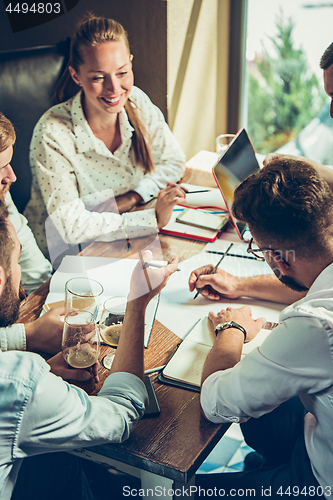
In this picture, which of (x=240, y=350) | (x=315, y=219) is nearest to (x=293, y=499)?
(x=240, y=350)

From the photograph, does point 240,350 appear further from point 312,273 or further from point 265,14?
point 265,14

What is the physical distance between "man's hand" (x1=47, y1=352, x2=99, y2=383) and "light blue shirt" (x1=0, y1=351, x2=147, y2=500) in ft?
0.41

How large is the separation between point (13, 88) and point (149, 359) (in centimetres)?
140

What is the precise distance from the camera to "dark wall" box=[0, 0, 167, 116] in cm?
195

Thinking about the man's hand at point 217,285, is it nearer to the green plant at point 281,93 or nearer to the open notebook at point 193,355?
the open notebook at point 193,355

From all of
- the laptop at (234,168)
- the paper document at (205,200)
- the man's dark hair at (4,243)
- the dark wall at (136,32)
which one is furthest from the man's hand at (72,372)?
the dark wall at (136,32)

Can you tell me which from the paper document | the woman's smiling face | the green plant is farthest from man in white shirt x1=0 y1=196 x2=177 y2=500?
the green plant

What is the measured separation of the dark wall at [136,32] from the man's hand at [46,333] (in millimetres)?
1441

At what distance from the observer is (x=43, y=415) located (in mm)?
679

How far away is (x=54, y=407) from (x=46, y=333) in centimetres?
34

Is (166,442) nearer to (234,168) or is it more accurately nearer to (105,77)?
(234,168)

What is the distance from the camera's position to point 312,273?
2.98 ft

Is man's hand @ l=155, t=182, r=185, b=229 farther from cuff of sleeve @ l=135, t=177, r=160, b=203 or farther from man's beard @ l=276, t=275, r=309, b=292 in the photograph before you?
man's beard @ l=276, t=275, r=309, b=292

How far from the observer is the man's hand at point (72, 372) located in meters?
0.90
